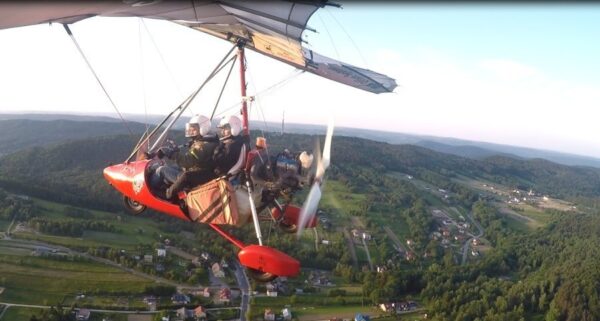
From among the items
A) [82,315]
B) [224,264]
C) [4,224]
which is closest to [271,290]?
[224,264]

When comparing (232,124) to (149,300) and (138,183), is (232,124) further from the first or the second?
(149,300)

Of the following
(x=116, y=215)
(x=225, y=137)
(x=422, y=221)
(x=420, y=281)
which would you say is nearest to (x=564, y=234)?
(x=422, y=221)

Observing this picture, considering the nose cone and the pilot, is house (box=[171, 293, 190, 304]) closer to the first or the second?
the nose cone

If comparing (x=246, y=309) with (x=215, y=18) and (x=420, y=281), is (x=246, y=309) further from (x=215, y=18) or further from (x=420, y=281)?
(x=215, y=18)

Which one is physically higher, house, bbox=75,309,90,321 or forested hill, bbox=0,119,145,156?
forested hill, bbox=0,119,145,156

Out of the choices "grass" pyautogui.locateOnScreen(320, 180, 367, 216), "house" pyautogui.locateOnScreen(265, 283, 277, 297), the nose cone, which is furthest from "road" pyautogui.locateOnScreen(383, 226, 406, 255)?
the nose cone

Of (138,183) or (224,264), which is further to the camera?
(224,264)

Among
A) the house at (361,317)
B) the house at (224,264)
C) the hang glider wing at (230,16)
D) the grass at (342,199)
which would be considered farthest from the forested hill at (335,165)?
the hang glider wing at (230,16)

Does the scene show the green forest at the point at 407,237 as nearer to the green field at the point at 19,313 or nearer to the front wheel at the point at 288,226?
the green field at the point at 19,313
